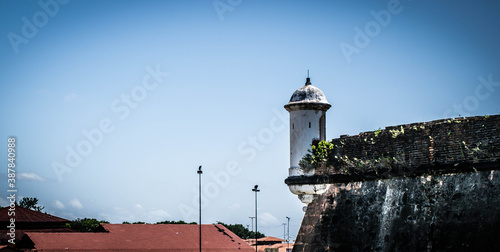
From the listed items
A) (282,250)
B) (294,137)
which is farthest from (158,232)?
(294,137)

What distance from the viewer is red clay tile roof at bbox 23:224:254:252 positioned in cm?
4750

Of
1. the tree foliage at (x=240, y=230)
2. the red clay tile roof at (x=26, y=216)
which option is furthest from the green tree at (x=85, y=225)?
the tree foliage at (x=240, y=230)

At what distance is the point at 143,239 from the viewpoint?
54125 mm

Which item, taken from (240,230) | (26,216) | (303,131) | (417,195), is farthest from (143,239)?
(240,230)

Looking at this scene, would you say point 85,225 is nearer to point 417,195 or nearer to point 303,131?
point 303,131

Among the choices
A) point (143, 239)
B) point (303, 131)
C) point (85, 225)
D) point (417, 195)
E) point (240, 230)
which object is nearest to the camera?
point (417, 195)

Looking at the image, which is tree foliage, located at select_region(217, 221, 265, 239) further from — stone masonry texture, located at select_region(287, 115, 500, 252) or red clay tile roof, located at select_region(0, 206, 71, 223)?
stone masonry texture, located at select_region(287, 115, 500, 252)

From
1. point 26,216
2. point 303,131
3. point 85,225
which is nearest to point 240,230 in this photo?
point 85,225

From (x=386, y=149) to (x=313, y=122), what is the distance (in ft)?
12.4

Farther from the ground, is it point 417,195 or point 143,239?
point 417,195

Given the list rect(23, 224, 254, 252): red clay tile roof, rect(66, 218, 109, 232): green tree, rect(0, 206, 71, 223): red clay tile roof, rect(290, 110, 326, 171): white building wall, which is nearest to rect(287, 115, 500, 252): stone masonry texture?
rect(290, 110, 326, 171): white building wall

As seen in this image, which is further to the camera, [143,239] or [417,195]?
[143,239]

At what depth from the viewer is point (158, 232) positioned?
56.6m

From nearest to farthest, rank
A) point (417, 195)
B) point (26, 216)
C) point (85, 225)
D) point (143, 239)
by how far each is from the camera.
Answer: point (417, 195)
point (26, 216)
point (143, 239)
point (85, 225)
